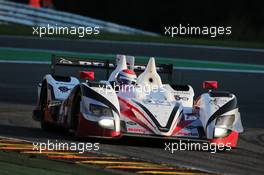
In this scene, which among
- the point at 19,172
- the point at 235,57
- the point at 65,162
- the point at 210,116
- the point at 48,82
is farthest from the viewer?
the point at 235,57

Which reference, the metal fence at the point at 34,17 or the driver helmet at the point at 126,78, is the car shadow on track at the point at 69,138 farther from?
the metal fence at the point at 34,17

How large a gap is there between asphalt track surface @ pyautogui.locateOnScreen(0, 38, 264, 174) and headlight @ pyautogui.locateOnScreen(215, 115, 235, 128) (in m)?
0.37

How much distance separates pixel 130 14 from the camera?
177 feet

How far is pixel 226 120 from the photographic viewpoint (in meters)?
13.6

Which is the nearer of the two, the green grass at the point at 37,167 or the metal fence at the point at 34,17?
the green grass at the point at 37,167

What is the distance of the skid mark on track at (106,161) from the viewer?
11234mm

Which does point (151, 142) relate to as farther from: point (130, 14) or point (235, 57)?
point (130, 14)

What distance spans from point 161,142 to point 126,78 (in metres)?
1.14

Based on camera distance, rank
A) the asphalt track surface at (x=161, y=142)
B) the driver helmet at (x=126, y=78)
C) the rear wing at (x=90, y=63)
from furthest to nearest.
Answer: the rear wing at (x=90, y=63) < the driver helmet at (x=126, y=78) < the asphalt track surface at (x=161, y=142)

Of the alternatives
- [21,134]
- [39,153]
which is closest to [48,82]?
[21,134]

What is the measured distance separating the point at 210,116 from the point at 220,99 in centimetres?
47

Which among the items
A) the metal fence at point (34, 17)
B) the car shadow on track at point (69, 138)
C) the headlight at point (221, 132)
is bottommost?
the car shadow on track at point (69, 138)

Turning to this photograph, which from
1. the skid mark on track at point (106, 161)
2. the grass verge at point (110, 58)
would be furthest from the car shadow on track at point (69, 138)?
the grass verge at point (110, 58)

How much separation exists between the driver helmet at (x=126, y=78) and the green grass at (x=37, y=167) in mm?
3077
